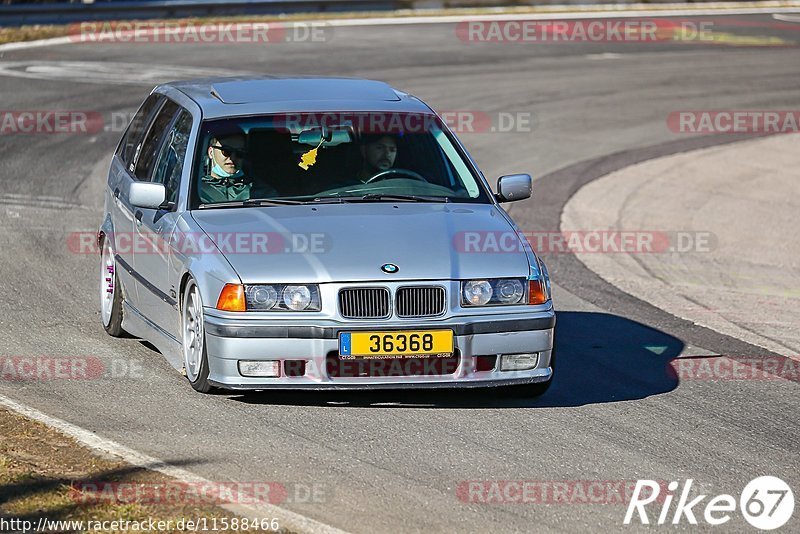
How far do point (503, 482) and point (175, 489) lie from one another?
145 centimetres

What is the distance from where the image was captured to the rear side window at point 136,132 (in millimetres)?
9586

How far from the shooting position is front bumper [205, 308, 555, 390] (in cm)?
728

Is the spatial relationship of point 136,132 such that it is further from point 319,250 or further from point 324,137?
point 319,250

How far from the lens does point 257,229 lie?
7.74 meters

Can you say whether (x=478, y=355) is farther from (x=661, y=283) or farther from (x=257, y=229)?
(x=661, y=283)

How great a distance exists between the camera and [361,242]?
24.9 ft

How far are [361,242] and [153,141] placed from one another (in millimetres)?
2248

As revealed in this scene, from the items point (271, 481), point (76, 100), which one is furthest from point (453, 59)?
point (271, 481)

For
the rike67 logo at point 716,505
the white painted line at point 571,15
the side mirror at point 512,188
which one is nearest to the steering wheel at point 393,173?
the side mirror at point 512,188

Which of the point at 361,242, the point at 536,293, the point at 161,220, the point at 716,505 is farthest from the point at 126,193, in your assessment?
the point at 716,505

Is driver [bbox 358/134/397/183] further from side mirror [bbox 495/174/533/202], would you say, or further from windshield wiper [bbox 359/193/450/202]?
side mirror [bbox 495/174/533/202]

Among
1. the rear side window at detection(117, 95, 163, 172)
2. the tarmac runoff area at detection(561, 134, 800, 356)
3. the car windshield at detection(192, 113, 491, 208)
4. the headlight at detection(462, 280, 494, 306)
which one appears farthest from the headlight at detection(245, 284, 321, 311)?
the tarmac runoff area at detection(561, 134, 800, 356)

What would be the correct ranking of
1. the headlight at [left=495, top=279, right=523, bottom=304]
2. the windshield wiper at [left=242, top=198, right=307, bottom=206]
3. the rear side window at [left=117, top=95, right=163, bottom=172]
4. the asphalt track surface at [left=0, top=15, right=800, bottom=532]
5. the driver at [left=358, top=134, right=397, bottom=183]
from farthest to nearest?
the rear side window at [left=117, top=95, right=163, bottom=172] < the driver at [left=358, top=134, right=397, bottom=183] < the windshield wiper at [left=242, top=198, right=307, bottom=206] < the headlight at [left=495, top=279, right=523, bottom=304] < the asphalt track surface at [left=0, top=15, right=800, bottom=532]

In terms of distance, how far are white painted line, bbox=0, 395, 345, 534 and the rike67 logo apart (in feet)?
4.40
